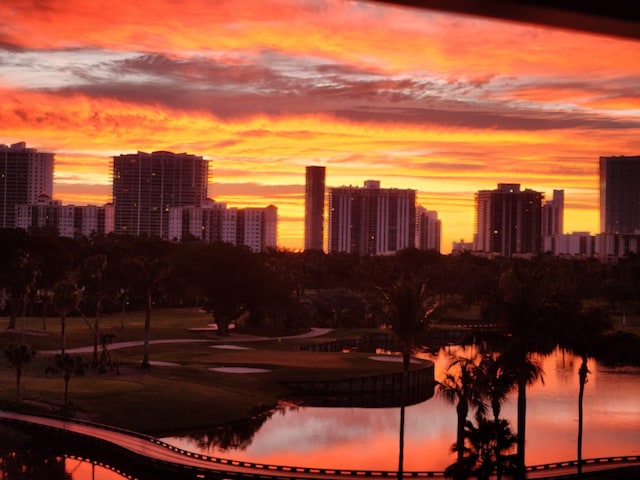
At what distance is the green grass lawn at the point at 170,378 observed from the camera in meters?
39.4

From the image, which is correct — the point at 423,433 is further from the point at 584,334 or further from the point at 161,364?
the point at 161,364

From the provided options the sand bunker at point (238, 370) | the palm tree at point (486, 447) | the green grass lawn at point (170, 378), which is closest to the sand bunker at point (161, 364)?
the green grass lawn at point (170, 378)

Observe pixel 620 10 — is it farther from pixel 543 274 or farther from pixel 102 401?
pixel 102 401

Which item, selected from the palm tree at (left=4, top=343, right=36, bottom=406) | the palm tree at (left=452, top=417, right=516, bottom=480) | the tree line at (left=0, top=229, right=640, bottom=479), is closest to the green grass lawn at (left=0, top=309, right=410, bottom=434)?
the palm tree at (left=4, top=343, right=36, bottom=406)

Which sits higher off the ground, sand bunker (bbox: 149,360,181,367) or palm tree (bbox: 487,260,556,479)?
palm tree (bbox: 487,260,556,479)

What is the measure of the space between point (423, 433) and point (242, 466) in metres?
12.3

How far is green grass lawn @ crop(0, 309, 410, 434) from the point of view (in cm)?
3942

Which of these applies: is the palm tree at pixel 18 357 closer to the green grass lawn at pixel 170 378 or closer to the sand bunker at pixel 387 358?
the green grass lawn at pixel 170 378

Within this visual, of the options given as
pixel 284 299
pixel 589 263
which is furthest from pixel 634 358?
pixel 589 263

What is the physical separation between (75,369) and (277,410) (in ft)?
33.6

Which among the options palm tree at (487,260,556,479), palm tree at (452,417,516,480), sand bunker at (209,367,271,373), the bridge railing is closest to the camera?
palm tree at (452,417,516,480)

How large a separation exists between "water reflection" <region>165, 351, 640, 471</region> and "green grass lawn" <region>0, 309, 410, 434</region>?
2.56 metres

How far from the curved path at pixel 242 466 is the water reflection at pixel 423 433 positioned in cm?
307

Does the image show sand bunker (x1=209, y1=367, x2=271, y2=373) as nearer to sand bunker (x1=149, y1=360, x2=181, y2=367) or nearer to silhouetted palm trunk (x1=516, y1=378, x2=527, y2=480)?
sand bunker (x1=149, y1=360, x2=181, y2=367)
